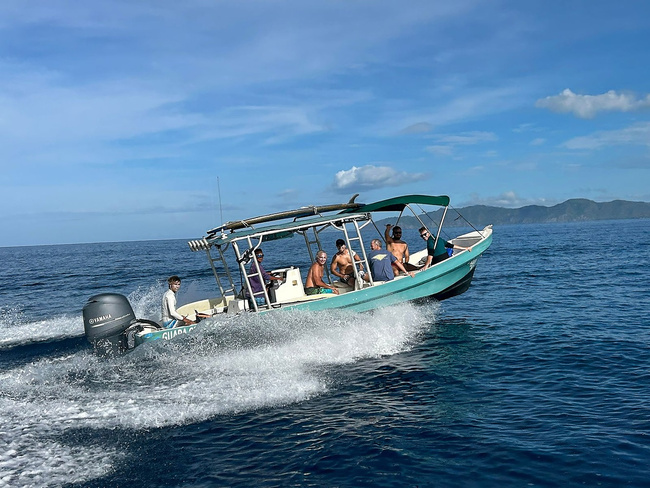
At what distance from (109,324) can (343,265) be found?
678 centimetres

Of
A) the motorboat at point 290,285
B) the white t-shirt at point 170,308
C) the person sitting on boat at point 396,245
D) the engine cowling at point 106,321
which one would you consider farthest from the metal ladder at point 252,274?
the person sitting on boat at point 396,245

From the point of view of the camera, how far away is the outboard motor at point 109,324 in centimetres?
1239

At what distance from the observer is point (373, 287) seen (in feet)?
46.4

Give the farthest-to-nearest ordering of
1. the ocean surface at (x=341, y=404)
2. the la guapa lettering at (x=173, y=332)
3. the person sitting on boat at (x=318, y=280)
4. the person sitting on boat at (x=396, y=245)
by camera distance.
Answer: the person sitting on boat at (x=396, y=245) → the person sitting on boat at (x=318, y=280) → the la guapa lettering at (x=173, y=332) → the ocean surface at (x=341, y=404)

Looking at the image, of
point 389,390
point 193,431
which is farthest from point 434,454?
point 193,431

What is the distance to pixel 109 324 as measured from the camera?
40.9 feet

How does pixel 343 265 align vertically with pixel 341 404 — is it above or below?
above

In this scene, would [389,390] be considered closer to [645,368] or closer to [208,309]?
[645,368]

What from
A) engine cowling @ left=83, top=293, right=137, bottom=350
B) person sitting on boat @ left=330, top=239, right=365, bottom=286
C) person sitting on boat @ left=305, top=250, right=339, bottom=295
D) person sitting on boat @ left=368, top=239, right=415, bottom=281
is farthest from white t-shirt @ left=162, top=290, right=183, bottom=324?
person sitting on boat @ left=368, top=239, right=415, bottom=281

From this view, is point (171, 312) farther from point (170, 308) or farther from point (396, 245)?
point (396, 245)

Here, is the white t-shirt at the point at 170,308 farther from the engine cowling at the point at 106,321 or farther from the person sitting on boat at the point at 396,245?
the person sitting on boat at the point at 396,245

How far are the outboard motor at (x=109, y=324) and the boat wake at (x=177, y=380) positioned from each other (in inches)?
13.1

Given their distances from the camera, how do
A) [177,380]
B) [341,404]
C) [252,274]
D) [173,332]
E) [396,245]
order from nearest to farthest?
[341,404] → [177,380] → [173,332] → [252,274] → [396,245]

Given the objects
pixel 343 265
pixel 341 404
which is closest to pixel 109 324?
pixel 341 404
